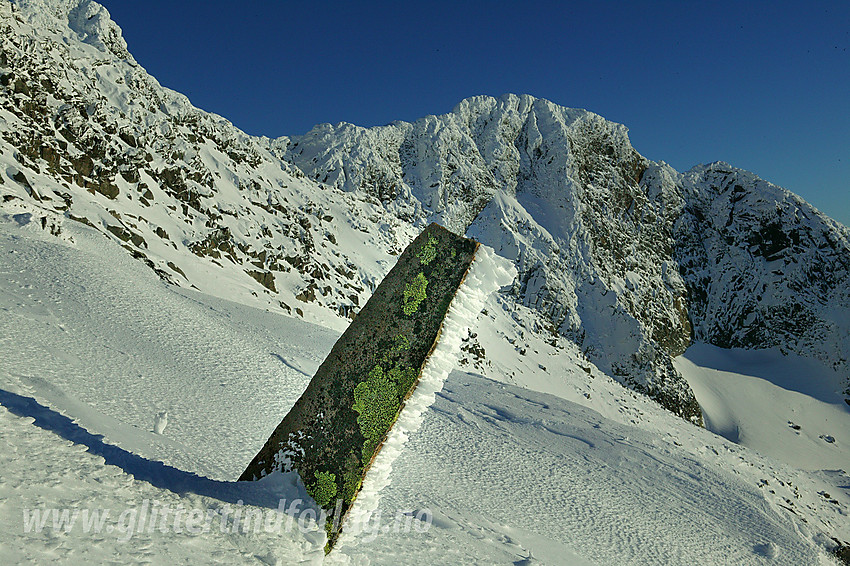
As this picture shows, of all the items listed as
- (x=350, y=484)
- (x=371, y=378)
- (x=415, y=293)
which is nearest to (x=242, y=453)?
(x=350, y=484)

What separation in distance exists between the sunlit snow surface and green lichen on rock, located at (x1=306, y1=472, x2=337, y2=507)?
0.24m

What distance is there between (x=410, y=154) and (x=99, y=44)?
4479cm

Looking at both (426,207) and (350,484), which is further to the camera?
(426,207)

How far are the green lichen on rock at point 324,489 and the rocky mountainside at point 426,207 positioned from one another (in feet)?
49.7

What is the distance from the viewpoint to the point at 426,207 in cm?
6938

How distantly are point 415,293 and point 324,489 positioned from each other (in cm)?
148

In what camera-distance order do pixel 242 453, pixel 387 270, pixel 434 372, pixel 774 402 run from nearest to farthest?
pixel 434 372, pixel 242 453, pixel 387 270, pixel 774 402

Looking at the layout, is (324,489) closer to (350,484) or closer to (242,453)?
(350,484)

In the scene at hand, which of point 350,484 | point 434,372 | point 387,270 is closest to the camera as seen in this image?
point 350,484

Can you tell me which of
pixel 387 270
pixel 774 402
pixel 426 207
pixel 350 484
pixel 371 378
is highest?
pixel 426 207

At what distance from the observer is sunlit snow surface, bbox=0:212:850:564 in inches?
115

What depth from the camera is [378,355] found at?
333 cm

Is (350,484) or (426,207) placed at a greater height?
(426,207)

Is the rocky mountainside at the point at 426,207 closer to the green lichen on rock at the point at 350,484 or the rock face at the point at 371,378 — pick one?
the rock face at the point at 371,378
